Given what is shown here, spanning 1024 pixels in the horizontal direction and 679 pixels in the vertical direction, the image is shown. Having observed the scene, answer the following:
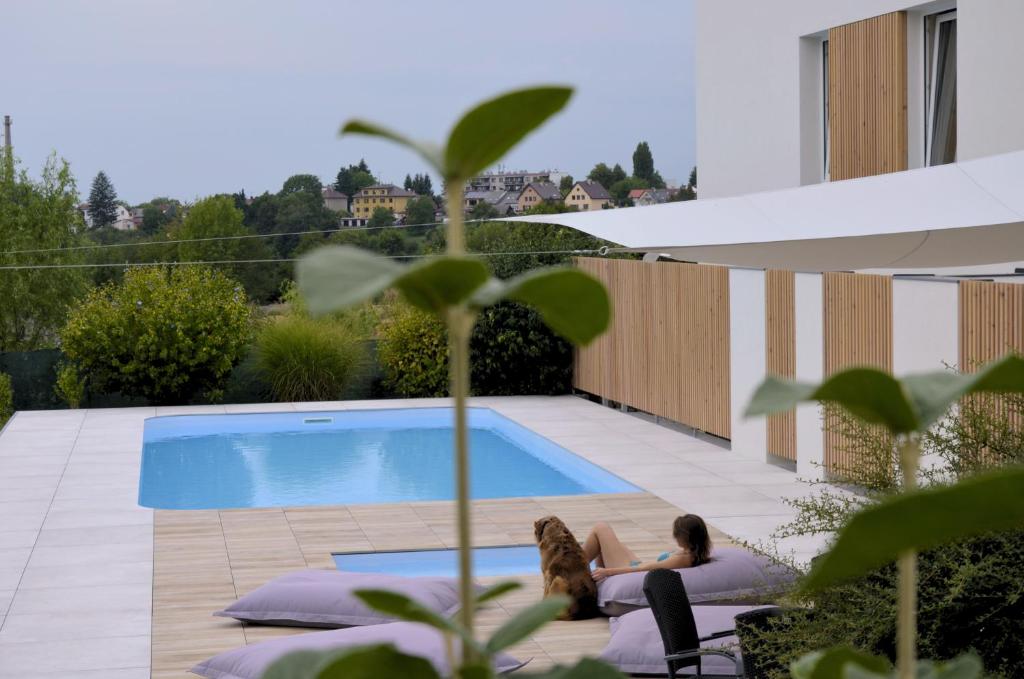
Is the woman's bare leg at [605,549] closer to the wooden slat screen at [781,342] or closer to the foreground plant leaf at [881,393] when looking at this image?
the wooden slat screen at [781,342]

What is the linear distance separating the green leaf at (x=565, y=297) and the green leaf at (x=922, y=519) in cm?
18

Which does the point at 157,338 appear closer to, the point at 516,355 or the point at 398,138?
the point at 516,355

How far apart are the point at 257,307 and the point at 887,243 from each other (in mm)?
15916

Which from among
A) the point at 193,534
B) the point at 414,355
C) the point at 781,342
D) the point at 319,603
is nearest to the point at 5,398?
the point at 414,355

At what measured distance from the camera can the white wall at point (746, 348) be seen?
12.7 metres

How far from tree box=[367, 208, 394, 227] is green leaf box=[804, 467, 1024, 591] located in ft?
115

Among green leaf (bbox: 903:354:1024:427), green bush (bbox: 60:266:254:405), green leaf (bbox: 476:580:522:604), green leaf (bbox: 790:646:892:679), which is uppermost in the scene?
green leaf (bbox: 903:354:1024:427)

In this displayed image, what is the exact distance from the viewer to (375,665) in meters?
0.71

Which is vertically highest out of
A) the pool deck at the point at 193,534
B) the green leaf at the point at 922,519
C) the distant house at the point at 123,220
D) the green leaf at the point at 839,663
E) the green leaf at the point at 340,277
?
the distant house at the point at 123,220

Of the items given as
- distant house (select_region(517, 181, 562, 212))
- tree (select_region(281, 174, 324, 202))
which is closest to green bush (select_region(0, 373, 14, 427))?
distant house (select_region(517, 181, 562, 212))

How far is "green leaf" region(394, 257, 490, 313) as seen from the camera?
672 millimetres

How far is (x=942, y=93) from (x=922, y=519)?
11.8m

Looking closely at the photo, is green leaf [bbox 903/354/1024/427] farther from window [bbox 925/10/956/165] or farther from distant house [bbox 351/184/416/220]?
distant house [bbox 351/184/416/220]

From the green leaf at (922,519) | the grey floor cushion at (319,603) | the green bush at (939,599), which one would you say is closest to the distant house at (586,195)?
the grey floor cushion at (319,603)
